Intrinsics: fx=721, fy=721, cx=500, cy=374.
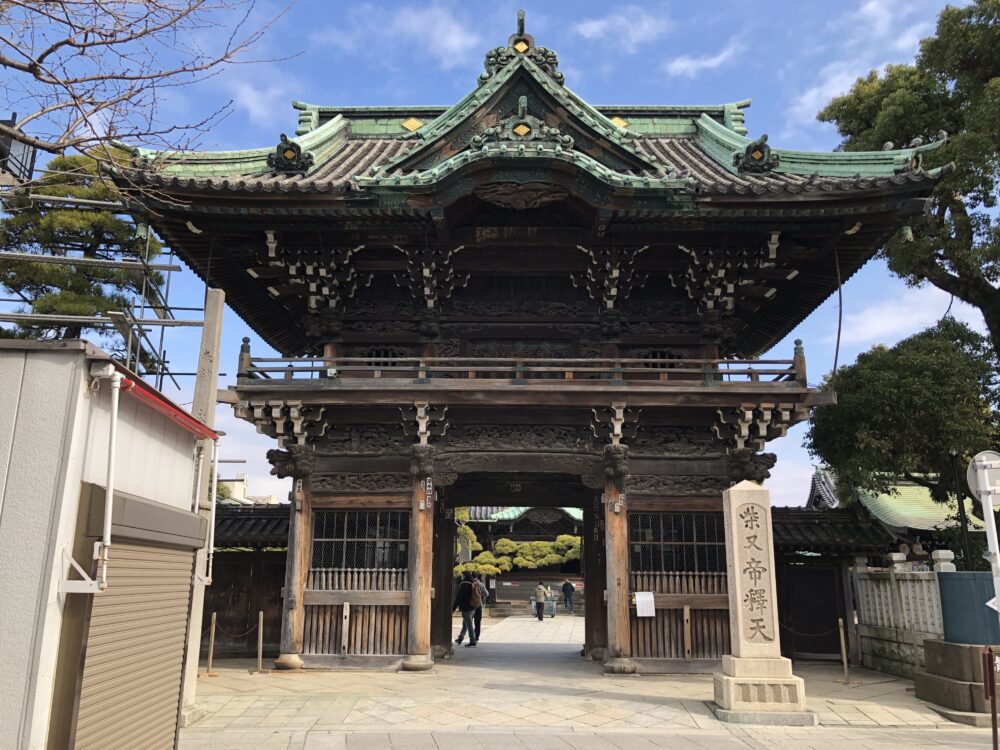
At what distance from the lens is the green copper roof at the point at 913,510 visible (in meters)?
18.1

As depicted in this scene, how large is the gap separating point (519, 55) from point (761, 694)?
39.1 ft

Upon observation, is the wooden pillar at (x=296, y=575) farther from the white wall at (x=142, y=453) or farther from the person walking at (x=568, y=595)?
the person walking at (x=568, y=595)

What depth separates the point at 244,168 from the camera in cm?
1420

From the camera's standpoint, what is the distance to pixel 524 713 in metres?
9.70

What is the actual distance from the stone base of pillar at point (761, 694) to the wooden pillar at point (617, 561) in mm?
2961

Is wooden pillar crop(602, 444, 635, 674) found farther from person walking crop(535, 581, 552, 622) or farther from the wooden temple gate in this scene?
person walking crop(535, 581, 552, 622)

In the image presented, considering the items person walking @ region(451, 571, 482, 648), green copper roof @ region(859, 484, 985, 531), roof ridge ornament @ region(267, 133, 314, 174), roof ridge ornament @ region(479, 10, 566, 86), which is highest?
roof ridge ornament @ region(479, 10, 566, 86)

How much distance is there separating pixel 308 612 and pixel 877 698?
372 inches

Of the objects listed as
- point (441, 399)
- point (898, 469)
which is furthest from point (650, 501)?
point (898, 469)

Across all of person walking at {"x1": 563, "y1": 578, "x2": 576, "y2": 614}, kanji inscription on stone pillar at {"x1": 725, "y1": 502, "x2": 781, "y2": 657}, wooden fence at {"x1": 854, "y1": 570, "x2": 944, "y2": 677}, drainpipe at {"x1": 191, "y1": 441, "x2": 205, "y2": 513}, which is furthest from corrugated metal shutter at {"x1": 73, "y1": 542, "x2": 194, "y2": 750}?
person walking at {"x1": 563, "y1": 578, "x2": 576, "y2": 614}

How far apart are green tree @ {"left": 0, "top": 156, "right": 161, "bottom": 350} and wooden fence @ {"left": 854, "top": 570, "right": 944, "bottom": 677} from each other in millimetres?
19686

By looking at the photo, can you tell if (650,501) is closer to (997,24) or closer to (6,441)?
(6,441)

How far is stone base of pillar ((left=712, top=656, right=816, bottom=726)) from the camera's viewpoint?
927cm

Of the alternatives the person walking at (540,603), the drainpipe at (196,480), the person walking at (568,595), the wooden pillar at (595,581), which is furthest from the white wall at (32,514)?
the person walking at (568,595)
